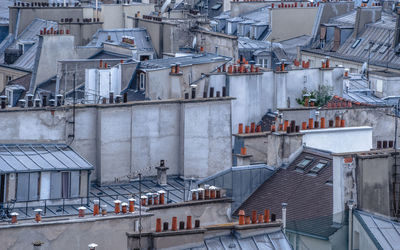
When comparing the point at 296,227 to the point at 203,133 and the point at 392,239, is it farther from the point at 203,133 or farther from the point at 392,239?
the point at 203,133

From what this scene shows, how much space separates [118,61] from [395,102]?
11.4 m

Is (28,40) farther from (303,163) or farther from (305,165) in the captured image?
(305,165)

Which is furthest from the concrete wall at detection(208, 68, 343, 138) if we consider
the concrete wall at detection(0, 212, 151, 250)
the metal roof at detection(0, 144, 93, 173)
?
the concrete wall at detection(0, 212, 151, 250)

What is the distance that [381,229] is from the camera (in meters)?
35.2

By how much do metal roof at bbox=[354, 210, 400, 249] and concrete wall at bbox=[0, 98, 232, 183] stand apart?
34.1 feet

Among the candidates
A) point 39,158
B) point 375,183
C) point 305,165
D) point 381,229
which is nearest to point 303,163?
point 305,165

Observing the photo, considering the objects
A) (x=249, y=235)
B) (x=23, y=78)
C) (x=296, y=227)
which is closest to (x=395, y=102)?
(x=23, y=78)

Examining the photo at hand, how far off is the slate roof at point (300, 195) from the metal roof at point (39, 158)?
4573 mm

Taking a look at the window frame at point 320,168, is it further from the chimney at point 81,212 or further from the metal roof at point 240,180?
the chimney at point 81,212

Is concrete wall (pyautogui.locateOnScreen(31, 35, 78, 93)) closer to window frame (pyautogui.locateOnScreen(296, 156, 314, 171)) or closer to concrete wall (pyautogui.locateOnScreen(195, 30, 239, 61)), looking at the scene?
concrete wall (pyautogui.locateOnScreen(195, 30, 239, 61))

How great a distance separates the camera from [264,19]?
91062 mm

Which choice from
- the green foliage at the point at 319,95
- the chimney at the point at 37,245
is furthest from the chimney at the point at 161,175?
the chimney at the point at 37,245

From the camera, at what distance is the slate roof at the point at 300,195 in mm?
39375

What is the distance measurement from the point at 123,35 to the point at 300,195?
33.9 metres
